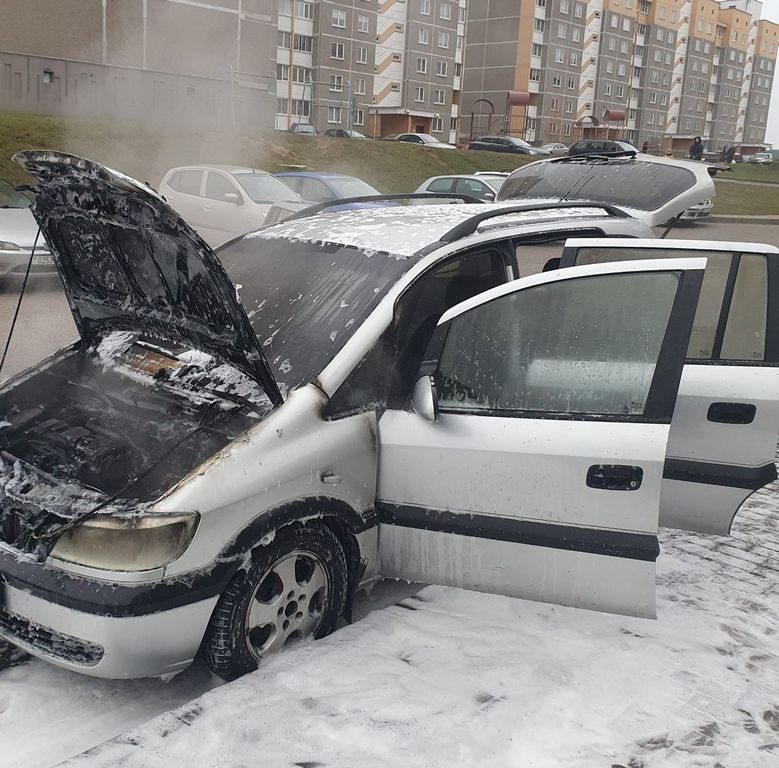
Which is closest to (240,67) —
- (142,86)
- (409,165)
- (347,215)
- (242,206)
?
(142,86)

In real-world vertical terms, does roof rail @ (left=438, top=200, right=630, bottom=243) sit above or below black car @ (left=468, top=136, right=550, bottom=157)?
below

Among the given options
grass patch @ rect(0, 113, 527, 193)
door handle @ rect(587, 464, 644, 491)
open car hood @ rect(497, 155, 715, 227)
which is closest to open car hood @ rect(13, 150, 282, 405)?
door handle @ rect(587, 464, 644, 491)

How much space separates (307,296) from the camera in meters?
3.57

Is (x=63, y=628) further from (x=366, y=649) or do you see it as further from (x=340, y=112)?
(x=340, y=112)

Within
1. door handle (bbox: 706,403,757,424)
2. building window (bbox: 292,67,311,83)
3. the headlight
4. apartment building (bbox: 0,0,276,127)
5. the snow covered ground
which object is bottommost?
the snow covered ground

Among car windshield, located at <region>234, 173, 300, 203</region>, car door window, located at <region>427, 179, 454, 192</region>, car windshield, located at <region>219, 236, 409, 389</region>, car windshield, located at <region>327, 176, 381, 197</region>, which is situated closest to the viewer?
car windshield, located at <region>219, 236, 409, 389</region>

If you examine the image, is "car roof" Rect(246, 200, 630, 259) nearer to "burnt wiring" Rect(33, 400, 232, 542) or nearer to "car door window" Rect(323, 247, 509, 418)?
"car door window" Rect(323, 247, 509, 418)

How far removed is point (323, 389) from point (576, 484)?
0.98m

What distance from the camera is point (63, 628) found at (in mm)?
2621

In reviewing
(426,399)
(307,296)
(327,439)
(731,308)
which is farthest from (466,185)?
(327,439)

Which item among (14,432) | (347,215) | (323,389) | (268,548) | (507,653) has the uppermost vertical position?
(347,215)

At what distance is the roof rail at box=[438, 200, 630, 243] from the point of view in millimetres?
3621

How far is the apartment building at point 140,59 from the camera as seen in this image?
31.9m

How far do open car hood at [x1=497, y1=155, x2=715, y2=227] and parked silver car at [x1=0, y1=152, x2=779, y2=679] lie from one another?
56.0 inches
